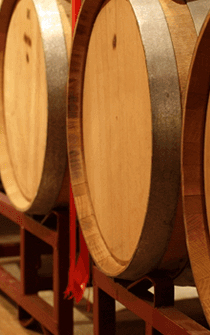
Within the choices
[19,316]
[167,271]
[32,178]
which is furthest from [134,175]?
[19,316]

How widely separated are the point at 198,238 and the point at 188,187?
130 millimetres

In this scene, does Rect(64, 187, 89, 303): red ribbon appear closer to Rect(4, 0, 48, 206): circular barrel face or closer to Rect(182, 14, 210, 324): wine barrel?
Rect(4, 0, 48, 206): circular barrel face

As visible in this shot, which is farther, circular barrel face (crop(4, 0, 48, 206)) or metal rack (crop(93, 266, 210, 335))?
circular barrel face (crop(4, 0, 48, 206))

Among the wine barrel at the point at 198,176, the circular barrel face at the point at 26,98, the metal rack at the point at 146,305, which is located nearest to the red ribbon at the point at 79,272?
the metal rack at the point at 146,305

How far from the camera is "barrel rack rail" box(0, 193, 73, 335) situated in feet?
8.63

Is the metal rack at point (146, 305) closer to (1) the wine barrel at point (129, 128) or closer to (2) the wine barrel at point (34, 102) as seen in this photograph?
(1) the wine barrel at point (129, 128)

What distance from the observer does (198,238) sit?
1.48m

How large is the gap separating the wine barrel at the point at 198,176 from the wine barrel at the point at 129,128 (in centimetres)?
12

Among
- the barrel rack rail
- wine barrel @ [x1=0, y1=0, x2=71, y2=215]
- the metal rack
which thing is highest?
wine barrel @ [x1=0, y1=0, x2=71, y2=215]

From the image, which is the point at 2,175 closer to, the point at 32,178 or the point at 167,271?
the point at 32,178

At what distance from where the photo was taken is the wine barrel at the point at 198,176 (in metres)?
1.44

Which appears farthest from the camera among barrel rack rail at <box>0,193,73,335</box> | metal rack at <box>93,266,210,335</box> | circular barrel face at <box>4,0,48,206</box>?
barrel rack rail at <box>0,193,73,335</box>

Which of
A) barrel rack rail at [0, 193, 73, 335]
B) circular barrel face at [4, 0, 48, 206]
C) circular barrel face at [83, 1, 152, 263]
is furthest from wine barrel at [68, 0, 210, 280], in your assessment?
barrel rack rail at [0, 193, 73, 335]

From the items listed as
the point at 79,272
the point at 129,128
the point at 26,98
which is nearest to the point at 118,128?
the point at 129,128
